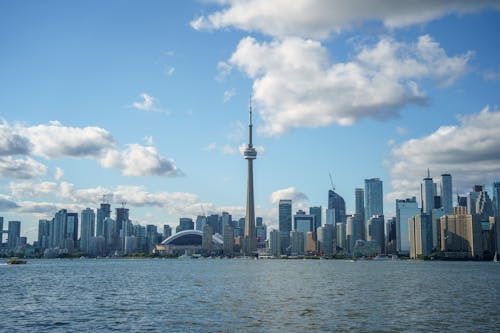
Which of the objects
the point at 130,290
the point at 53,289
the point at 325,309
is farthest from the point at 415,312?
the point at 53,289

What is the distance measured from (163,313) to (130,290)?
34.6 meters

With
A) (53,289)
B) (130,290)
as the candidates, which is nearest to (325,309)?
(130,290)

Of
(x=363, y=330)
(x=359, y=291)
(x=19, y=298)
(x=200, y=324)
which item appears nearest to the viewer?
(x=363, y=330)

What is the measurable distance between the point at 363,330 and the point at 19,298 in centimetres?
5326

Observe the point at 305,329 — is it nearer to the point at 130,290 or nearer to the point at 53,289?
the point at 130,290

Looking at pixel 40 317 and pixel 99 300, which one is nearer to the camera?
pixel 40 317

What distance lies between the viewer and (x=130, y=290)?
315 ft

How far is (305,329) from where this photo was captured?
51.5 meters

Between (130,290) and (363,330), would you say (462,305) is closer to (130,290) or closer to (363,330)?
(363,330)

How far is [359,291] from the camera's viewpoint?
93.0 m

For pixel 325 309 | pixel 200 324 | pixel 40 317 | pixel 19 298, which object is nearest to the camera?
pixel 200 324

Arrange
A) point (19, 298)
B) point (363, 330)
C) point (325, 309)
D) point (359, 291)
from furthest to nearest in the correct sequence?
point (359, 291) < point (19, 298) < point (325, 309) < point (363, 330)

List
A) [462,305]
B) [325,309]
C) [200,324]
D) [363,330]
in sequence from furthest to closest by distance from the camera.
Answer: [462,305] → [325,309] → [200,324] → [363,330]

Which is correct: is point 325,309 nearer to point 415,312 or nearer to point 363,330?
point 415,312
